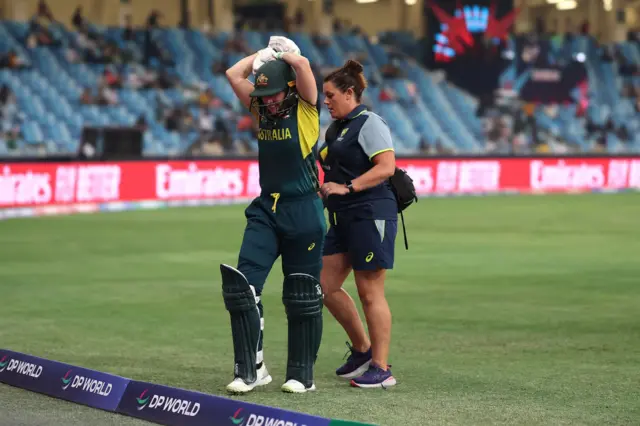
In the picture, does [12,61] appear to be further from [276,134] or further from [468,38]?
[276,134]

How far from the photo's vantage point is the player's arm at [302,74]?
23.0 ft

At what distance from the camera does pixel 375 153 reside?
24.4 ft

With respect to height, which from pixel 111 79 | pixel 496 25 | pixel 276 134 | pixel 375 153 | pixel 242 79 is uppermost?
pixel 496 25

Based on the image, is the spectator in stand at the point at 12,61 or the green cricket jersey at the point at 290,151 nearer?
the green cricket jersey at the point at 290,151

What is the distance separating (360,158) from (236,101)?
86.0 ft

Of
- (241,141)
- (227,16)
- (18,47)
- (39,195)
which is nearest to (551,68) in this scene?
(227,16)

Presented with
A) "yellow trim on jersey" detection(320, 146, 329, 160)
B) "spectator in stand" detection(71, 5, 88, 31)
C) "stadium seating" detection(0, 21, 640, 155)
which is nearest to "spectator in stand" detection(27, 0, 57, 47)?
"stadium seating" detection(0, 21, 640, 155)

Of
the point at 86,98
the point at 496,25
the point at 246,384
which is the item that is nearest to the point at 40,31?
the point at 86,98

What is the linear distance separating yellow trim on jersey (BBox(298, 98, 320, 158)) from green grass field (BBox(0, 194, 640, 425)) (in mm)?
1472

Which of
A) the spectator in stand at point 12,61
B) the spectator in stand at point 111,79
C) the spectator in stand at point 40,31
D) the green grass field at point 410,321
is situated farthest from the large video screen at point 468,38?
the green grass field at point 410,321

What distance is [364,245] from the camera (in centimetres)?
750

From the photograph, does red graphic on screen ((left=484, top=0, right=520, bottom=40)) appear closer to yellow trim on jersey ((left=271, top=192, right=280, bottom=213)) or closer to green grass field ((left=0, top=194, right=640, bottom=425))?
green grass field ((left=0, top=194, right=640, bottom=425))

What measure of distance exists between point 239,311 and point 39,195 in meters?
17.1

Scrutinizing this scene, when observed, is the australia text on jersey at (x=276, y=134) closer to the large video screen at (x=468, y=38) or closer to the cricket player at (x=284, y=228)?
the cricket player at (x=284, y=228)
